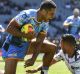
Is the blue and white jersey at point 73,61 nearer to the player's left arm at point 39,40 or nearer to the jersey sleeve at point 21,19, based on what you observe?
the player's left arm at point 39,40

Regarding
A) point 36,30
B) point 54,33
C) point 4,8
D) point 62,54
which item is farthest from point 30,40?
point 4,8

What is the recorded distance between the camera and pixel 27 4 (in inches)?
1405

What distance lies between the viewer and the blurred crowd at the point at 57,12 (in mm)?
32594

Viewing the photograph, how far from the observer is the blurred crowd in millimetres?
32594

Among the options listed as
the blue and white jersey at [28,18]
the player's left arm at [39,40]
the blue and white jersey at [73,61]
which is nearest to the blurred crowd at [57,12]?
the player's left arm at [39,40]

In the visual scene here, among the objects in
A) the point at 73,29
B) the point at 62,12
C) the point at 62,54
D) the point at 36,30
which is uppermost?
the point at 62,12

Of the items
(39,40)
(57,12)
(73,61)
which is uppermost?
(57,12)

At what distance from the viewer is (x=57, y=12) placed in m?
34.9

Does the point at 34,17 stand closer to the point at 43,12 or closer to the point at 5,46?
the point at 43,12

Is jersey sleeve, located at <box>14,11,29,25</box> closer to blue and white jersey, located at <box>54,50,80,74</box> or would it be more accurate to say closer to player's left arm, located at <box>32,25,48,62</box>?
player's left arm, located at <box>32,25,48,62</box>

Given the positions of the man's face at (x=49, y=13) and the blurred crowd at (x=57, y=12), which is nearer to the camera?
the man's face at (x=49, y=13)

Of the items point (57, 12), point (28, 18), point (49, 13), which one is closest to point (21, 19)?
point (28, 18)

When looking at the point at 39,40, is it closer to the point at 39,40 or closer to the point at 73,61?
the point at 39,40

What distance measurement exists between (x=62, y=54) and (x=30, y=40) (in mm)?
732
